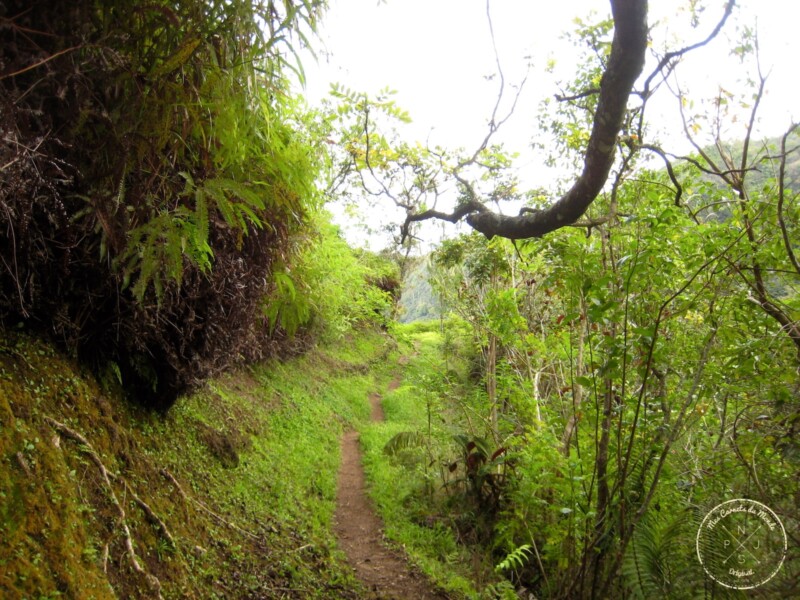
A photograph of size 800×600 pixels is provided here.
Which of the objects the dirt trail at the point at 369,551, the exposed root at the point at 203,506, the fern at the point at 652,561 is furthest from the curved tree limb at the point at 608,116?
the dirt trail at the point at 369,551

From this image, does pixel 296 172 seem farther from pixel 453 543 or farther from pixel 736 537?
pixel 453 543

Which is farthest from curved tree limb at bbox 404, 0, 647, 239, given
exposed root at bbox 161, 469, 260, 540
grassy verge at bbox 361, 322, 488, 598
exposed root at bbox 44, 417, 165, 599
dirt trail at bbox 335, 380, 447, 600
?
grassy verge at bbox 361, 322, 488, 598

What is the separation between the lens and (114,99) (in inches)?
99.9

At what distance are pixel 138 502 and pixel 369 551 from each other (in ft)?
12.7

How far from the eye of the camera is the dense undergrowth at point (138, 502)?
2.19m

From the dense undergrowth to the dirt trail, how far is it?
31cm

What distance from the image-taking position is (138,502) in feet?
10.2

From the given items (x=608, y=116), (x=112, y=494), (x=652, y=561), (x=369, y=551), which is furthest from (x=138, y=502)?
(x=369, y=551)

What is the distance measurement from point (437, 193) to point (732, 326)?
3.99 m

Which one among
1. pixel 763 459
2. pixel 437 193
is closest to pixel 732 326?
pixel 763 459

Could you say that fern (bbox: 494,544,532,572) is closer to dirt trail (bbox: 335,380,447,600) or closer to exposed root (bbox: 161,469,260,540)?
dirt trail (bbox: 335,380,447,600)

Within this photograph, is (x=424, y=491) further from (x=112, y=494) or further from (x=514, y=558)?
(x=112, y=494)

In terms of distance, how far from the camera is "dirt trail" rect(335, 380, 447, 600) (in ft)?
17.2

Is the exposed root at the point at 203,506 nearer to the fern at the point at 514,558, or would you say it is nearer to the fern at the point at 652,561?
the fern at the point at 514,558
